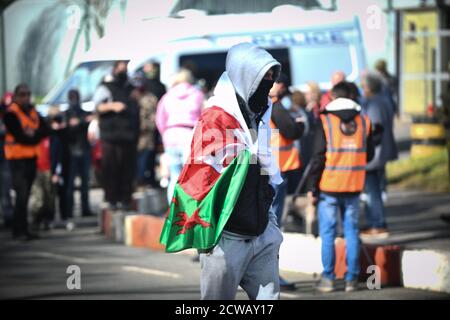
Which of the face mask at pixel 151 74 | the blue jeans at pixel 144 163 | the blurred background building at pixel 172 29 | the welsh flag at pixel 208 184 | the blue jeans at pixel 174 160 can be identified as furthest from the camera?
the blue jeans at pixel 144 163

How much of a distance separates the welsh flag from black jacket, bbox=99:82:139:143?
7.92 meters

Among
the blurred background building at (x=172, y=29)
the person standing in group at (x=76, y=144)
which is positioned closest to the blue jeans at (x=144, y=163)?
the blurred background building at (x=172, y=29)

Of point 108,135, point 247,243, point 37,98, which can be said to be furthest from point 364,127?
point 37,98

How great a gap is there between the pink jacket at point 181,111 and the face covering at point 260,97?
571 centimetres

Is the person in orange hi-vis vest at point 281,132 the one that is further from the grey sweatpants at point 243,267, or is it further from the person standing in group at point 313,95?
the grey sweatpants at point 243,267

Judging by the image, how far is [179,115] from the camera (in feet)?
40.4

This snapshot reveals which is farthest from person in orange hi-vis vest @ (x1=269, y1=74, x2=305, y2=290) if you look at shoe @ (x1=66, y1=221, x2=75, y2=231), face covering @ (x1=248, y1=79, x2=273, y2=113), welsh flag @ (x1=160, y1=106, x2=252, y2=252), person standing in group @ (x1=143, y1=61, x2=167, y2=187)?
person standing in group @ (x1=143, y1=61, x2=167, y2=187)

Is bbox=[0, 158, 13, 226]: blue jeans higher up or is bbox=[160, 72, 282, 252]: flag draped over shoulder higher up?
bbox=[160, 72, 282, 252]: flag draped over shoulder

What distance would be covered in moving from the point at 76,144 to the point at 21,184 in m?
2.02

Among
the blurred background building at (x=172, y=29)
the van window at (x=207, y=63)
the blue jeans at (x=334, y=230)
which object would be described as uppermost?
the blurred background building at (x=172, y=29)

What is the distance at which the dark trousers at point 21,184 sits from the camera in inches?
537

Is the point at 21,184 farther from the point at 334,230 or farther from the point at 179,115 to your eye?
the point at 334,230

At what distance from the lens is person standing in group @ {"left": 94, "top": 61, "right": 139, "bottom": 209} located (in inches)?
559

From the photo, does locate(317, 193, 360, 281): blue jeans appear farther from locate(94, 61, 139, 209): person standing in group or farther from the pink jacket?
locate(94, 61, 139, 209): person standing in group
